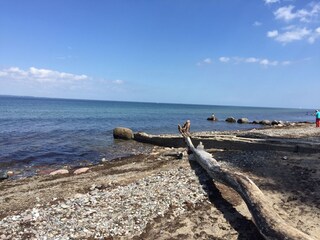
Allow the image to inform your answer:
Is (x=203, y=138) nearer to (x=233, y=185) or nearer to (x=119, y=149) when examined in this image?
(x=119, y=149)

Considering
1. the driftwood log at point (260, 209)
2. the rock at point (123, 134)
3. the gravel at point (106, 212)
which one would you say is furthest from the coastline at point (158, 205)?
the rock at point (123, 134)

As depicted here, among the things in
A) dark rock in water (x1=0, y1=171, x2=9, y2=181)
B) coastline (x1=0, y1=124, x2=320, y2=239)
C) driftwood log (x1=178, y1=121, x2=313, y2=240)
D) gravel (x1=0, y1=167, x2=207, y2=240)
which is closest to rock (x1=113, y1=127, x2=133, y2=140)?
dark rock in water (x1=0, y1=171, x2=9, y2=181)

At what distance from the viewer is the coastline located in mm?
7219

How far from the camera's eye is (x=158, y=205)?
858 centimetres

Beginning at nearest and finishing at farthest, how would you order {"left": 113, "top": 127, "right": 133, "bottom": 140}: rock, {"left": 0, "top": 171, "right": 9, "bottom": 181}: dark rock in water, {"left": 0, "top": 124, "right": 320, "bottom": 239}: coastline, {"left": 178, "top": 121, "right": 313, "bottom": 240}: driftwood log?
{"left": 178, "top": 121, "right": 313, "bottom": 240}: driftwood log → {"left": 0, "top": 124, "right": 320, "bottom": 239}: coastline → {"left": 0, "top": 171, "right": 9, "bottom": 181}: dark rock in water → {"left": 113, "top": 127, "right": 133, "bottom": 140}: rock

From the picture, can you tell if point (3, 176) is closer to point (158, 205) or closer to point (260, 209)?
point (158, 205)

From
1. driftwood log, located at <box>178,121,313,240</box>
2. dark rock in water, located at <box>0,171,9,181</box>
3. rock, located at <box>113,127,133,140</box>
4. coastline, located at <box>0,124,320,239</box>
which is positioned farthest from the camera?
rock, located at <box>113,127,133,140</box>

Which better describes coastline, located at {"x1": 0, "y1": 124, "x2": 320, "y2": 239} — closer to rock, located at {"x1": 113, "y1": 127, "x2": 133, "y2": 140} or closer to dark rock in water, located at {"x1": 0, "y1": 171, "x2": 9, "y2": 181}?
dark rock in water, located at {"x1": 0, "y1": 171, "x2": 9, "y2": 181}

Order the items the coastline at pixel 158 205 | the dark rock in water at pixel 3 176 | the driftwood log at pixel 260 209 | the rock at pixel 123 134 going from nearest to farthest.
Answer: the driftwood log at pixel 260 209 < the coastline at pixel 158 205 < the dark rock in water at pixel 3 176 < the rock at pixel 123 134

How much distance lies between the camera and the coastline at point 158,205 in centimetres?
722

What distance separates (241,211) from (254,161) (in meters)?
5.65

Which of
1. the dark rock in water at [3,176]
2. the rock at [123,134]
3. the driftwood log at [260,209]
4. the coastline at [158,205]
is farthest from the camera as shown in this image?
the rock at [123,134]

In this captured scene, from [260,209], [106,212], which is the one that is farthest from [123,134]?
[260,209]

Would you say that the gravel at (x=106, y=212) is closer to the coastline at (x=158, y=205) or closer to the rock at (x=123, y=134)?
the coastline at (x=158, y=205)
